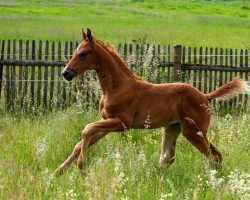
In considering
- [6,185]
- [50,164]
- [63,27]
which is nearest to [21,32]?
[63,27]

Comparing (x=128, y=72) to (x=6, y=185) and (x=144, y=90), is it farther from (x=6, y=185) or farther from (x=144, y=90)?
(x=6, y=185)

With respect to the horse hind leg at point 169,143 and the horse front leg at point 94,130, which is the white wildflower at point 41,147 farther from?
the horse hind leg at point 169,143

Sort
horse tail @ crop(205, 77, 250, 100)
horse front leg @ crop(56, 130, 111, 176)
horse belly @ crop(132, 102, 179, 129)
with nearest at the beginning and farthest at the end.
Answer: horse front leg @ crop(56, 130, 111, 176) → horse belly @ crop(132, 102, 179, 129) → horse tail @ crop(205, 77, 250, 100)

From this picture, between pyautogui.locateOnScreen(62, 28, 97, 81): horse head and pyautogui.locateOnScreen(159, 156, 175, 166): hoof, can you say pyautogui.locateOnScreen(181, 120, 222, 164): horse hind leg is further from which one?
pyautogui.locateOnScreen(62, 28, 97, 81): horse head

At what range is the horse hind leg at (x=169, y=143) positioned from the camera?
21.8 ft

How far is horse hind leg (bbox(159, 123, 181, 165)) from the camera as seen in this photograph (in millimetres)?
6645

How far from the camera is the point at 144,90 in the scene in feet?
21.4

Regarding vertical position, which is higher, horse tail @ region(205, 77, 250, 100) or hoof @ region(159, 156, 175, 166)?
horse tail @ region(205, 77, 250, 100)

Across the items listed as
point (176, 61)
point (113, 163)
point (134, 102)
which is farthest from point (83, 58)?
point (176, 61)

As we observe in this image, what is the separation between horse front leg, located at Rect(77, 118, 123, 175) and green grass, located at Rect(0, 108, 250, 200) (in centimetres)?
16

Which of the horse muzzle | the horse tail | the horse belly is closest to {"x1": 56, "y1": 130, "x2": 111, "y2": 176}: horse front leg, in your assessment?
the horse belly

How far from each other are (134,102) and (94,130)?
23.5 inches

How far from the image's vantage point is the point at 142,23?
119 feet

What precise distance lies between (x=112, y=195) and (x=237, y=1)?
53.5m
